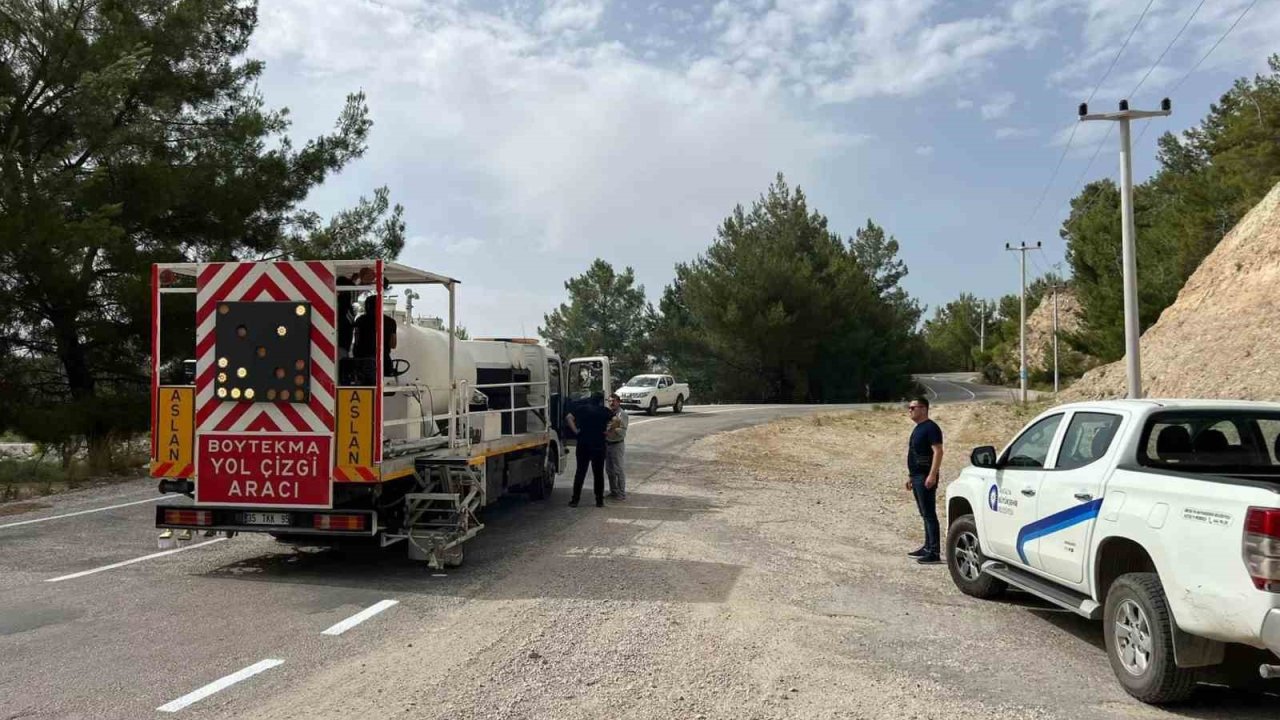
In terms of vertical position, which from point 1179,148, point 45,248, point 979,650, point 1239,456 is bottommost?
point 979,650

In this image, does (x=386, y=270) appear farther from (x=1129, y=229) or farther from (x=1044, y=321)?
(x=1044, y=321)

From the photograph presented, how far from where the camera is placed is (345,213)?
21688 millimetres

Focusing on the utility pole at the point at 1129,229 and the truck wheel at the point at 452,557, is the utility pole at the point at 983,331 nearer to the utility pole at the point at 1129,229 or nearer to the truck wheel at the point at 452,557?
the utility pole at the point at 1129,229

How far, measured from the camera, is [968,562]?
26.1 ft

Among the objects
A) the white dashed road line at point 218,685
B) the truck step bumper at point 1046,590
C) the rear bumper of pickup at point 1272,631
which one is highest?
the rear bumper of pickup at point 1272,631

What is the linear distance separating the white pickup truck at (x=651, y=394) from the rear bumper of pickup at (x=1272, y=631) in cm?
3035

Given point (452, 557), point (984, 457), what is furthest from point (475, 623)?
→ point (984, 457)

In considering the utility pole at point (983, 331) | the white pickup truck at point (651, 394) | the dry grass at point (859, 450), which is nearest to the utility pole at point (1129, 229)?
the dry grass at point (859, 450)

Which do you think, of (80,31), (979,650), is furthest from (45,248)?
(979,650)

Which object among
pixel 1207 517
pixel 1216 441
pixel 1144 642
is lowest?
pixel 1144 642

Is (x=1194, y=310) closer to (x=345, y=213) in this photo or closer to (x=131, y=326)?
(x=345, y=213)

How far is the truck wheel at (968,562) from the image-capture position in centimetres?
765

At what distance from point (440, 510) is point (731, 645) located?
3.59 metres

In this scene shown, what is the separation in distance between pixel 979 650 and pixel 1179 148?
238 feet
